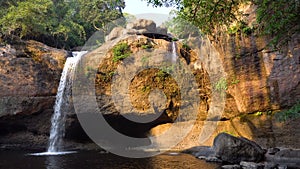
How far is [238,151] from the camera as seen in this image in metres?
12.7

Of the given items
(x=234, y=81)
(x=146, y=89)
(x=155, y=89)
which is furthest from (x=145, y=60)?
(x=234, y=81)

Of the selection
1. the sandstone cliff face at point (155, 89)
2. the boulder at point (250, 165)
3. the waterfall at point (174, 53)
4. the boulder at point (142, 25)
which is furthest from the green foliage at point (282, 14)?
the boulder at point (142, 25)

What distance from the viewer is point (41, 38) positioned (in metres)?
25.0

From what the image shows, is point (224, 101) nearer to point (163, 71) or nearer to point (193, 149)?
point (193, 149)

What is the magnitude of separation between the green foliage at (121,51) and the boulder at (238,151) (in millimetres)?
9409

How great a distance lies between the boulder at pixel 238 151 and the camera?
41.2 ft

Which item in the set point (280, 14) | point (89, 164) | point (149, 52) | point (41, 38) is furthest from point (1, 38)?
point (280, 14)

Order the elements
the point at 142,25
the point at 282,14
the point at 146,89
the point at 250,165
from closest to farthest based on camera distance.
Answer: the point at 282,14
the point at 250,165
the point at 146,89
the point at 142,25

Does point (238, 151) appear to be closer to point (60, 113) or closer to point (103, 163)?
point (103, 163)

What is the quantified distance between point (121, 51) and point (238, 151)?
1075cm

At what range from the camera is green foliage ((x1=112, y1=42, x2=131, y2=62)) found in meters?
19.7

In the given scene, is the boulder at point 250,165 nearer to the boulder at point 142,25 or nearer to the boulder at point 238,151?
the boulder at point 238,151

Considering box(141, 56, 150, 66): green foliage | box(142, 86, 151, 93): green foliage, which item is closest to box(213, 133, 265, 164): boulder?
box(142, 86, 151, 93): green foliage

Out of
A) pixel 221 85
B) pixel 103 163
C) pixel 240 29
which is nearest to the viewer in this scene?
pixel 103 163
